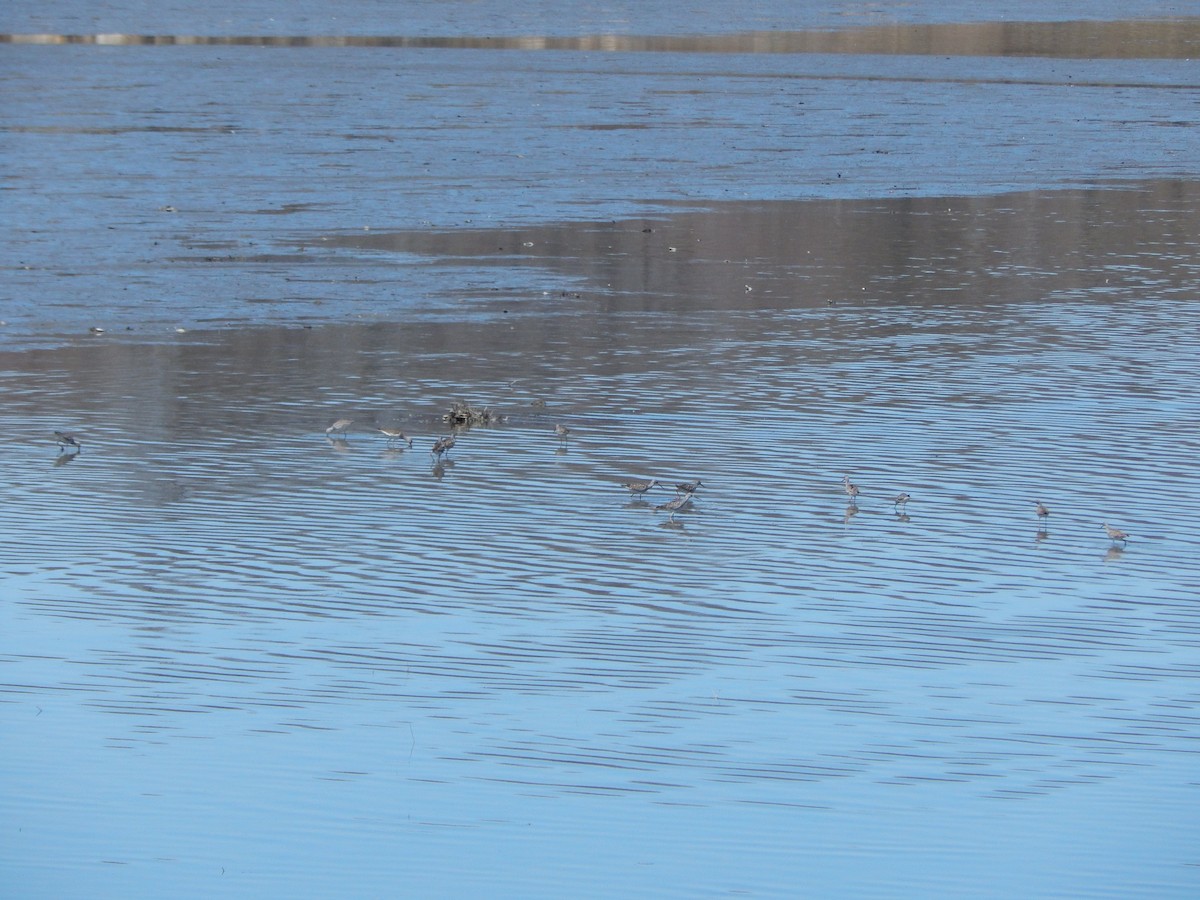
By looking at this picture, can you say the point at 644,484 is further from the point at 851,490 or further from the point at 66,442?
the point at 66,442

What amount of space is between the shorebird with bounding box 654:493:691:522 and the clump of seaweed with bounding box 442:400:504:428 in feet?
6.54

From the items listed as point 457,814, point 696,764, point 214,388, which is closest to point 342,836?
point 457,814

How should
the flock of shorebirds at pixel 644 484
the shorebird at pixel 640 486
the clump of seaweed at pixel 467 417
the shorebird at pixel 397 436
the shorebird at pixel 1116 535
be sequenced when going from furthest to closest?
the clump of seaweed at pixel 467 417 → the shorebird at pixel 397 436 → the shorebird at pixel 640 486 → the flock of shorebirds at pixel 644 484 → the shorebird at pixel 1116 535

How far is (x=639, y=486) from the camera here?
9.90 m

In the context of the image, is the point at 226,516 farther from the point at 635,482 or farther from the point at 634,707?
the point at 634,707

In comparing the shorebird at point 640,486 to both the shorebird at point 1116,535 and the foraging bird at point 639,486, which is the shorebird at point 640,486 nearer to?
the foraging bird at point 639,486

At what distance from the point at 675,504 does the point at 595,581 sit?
106cm

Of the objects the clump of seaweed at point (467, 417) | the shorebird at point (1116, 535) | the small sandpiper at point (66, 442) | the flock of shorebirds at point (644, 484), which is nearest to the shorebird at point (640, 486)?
the flock of shorebirds at point (644, 484)

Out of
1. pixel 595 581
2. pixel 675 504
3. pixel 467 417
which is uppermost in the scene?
Answer: pixel 467 417

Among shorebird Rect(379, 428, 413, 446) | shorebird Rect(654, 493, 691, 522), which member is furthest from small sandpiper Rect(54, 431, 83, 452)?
shorebird Rect(654, 493, 691, 522)

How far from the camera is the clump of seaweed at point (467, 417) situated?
11344 mm

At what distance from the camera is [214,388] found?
40.3ft

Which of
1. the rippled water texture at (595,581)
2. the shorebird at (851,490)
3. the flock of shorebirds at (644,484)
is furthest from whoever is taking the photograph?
the shorebird at (851,490)

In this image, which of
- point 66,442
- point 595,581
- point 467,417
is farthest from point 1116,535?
point 66,442
